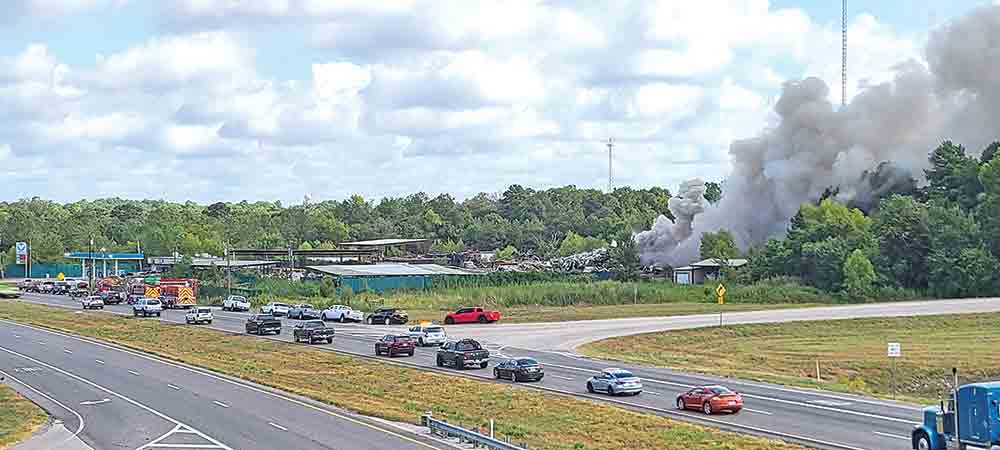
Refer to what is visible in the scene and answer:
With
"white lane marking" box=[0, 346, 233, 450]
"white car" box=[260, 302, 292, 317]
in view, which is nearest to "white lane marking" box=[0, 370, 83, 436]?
"white lane marking" box=[0, 346, 233, 450]

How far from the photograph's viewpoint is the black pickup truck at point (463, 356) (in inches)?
2137

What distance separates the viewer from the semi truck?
1006 inches

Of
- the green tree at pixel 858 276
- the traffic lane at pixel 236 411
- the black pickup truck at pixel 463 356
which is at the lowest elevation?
the traffic lane at pixel 236 411

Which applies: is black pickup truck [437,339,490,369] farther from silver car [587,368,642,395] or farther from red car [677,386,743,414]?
red car [677,386,743,414]

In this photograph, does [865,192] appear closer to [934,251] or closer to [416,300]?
[934,251]

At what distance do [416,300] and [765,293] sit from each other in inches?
1304

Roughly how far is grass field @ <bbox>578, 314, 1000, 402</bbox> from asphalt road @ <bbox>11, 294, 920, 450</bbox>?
381cm

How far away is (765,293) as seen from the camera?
10500 centimetres

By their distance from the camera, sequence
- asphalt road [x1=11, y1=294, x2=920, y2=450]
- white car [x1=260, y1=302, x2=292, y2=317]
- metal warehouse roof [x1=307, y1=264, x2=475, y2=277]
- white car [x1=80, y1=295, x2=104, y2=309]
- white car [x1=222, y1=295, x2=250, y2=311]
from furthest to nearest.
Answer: metal warehouse roof [x1=307, y1=264, x2=475, y2=277]
white car [x1=80, y1=295, x2=104, y2=309]
white car [x1=222, y1=295, x2=250, y2=311]
white car [x1=260, y1=302, x2=292, y2=317]
asphalt road [x1=11, y1=294, x2=920, y2=450]

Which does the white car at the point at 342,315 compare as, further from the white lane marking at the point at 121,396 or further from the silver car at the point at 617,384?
the silver car at the point at 617,384

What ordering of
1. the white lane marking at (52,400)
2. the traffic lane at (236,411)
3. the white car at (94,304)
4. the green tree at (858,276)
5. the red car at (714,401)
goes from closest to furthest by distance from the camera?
the traffic lane at (236,411) → the white lane marking at (52,400) → the red car at (714,401) → the green tree at (858,276) → the white car at (94,304)

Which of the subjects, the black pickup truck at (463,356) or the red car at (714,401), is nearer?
the red car at (714,401)

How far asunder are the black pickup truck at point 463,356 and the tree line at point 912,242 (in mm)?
59567

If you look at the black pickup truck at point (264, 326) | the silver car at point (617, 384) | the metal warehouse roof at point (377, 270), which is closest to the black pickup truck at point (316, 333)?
the black pickup truck at point (264, 326)
